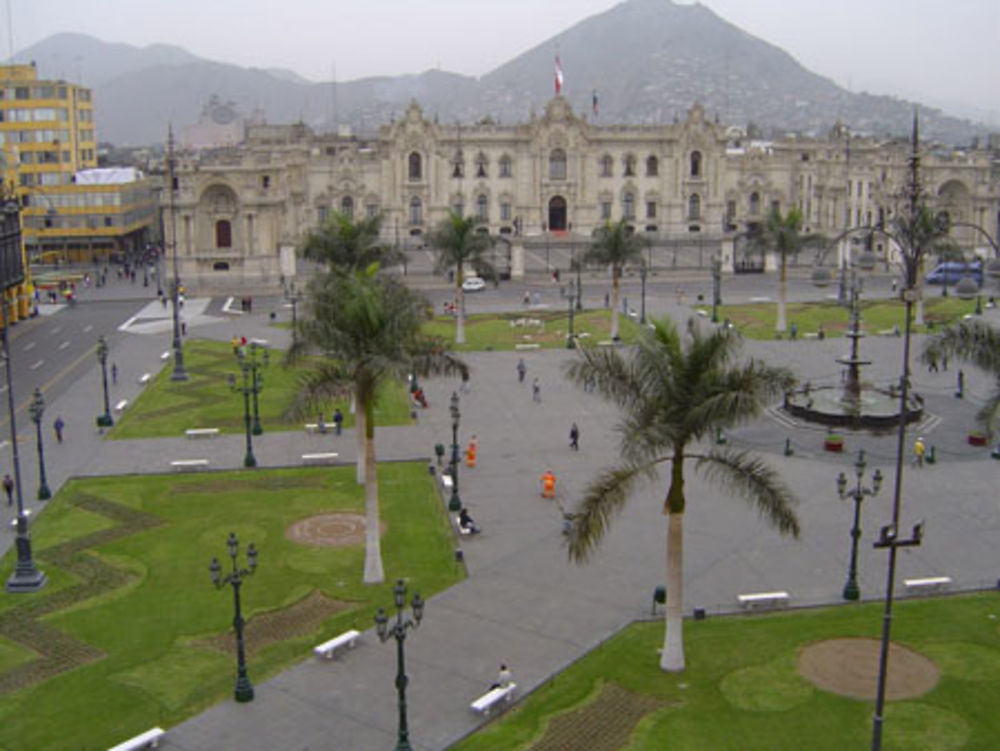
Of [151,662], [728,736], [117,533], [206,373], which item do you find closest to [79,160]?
[206,373]

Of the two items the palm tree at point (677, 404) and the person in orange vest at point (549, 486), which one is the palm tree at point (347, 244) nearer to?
the person in orange vest at point (549, 486)

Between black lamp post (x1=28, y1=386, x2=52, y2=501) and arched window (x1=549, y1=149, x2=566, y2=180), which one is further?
arched window (x1=549, y1=149, x2=566, y2=180)

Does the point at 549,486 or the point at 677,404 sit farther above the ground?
the point at 677,404

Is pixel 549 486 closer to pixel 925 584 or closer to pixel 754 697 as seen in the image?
pixel 925 584

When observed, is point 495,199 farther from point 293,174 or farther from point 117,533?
point 117,533

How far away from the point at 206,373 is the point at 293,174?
47.4 metres

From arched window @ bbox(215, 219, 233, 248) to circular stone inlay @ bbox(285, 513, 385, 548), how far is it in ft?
192

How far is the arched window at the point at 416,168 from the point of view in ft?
352

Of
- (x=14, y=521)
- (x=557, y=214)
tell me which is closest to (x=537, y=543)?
(x=14, y=521)

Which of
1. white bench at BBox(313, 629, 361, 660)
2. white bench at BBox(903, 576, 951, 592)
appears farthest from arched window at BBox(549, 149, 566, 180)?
white bench at BBox(313, 629, 361, 660)

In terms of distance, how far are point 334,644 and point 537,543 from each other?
8.62 meters

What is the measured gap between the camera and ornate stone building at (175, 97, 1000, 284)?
101250mm

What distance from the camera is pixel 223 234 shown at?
8862 centimetres

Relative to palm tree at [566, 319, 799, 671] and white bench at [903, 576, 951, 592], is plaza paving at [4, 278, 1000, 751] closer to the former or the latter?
white bench at [903, 576, 951, 592]
